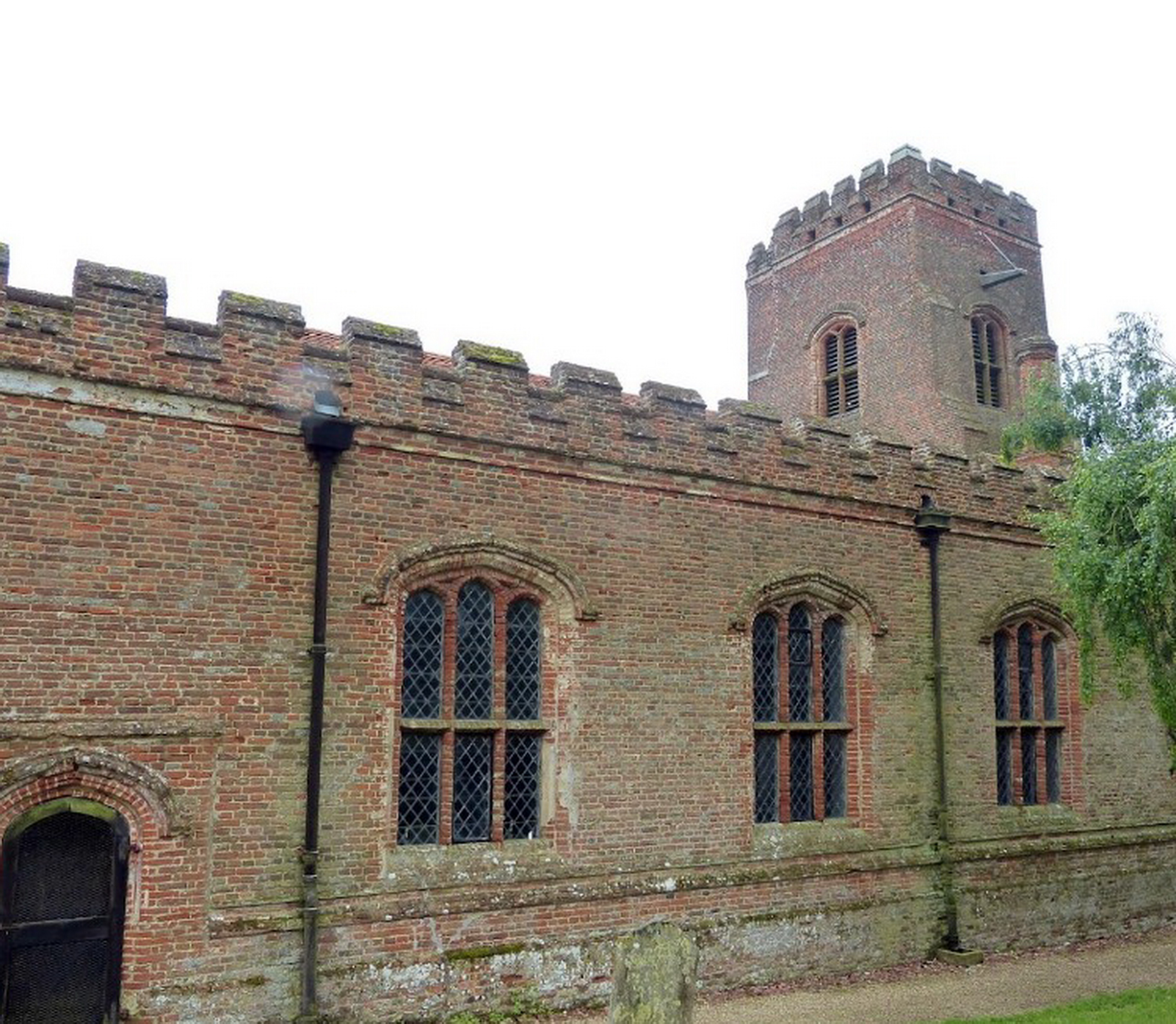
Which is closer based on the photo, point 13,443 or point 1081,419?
point 13,443

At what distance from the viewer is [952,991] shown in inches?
421

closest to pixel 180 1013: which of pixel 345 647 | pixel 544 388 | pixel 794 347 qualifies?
pixel 345 647

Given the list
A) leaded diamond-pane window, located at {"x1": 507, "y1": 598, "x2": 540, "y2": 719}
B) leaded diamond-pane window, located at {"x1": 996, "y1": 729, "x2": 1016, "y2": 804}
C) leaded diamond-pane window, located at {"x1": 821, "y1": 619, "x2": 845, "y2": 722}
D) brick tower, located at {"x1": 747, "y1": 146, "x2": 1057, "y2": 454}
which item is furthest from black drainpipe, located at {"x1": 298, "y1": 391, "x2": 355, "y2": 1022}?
brick tower, located at {"x1": 747, "y1": 146, "x2": 1057, "y2": 454}

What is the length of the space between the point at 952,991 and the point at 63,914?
26.3 ft

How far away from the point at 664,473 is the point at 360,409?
10.6 ft

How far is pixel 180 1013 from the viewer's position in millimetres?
7969

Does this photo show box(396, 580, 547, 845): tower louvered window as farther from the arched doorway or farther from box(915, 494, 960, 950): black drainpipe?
box(915, 494, 960, 950): black drainpipe

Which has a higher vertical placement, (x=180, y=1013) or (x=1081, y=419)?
(x=1081, y=419)

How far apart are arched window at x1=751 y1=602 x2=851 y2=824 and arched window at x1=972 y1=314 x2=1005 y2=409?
10.2 m

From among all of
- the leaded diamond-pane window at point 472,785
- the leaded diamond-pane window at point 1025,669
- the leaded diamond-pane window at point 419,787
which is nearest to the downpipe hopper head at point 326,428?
the leaded diamond-pane window at point 419,787

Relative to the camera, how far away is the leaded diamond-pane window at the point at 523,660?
9969 mm

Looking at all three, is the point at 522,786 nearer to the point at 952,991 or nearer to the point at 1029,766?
the point at 952,991

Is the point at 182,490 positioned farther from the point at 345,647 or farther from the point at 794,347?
the point at 794,347

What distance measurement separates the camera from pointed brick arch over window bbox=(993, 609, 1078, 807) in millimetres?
13508
